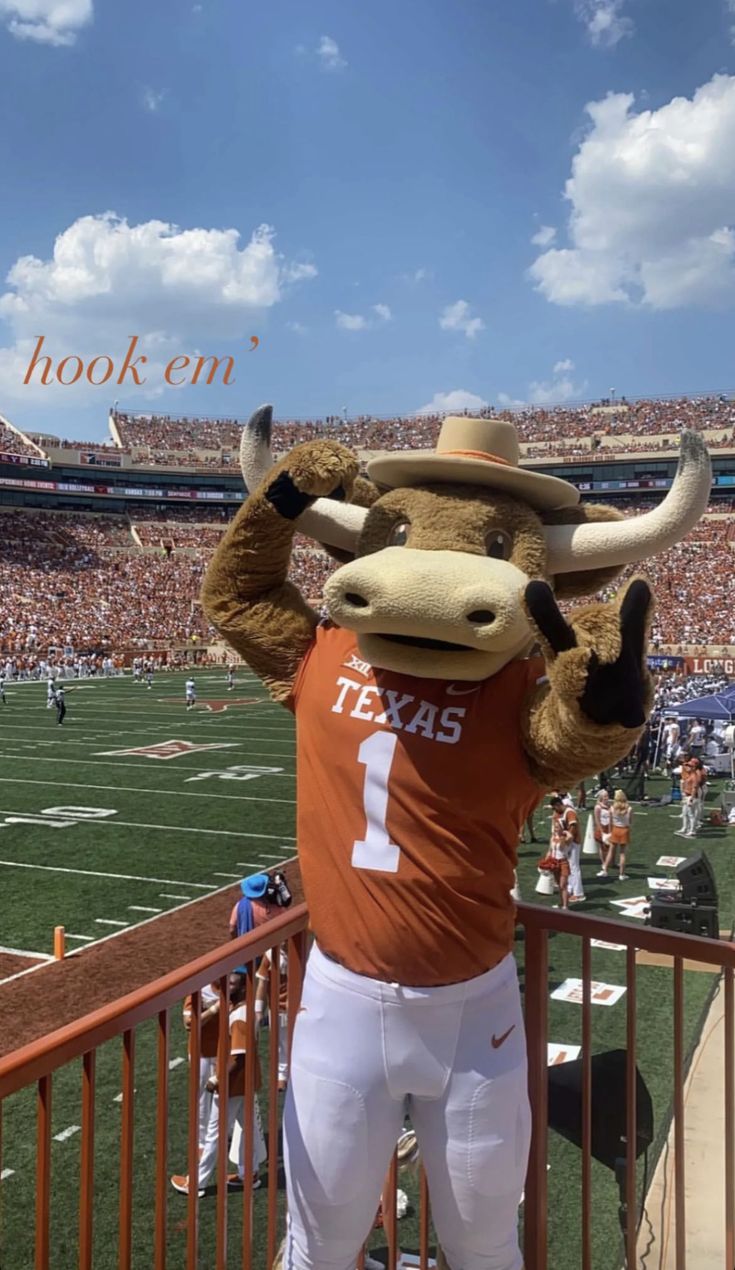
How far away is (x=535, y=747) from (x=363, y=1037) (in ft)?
2.43

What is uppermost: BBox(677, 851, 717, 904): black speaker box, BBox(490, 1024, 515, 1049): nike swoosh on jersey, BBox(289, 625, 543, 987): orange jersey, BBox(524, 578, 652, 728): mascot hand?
BBox(524, 578, 652, 728): mascot hand

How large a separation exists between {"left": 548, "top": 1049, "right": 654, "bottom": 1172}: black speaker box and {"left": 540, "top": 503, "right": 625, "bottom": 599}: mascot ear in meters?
1.58

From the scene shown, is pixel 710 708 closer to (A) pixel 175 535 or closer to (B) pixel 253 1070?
(B) pixel 253 1070

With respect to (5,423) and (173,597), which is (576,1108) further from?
(5,423)

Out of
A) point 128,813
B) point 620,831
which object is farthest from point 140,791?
point 620,831

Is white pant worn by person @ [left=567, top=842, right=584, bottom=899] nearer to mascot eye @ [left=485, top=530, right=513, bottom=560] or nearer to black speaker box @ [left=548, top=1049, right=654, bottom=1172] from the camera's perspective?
black speaker box @ [left=548, top=1049, right=654, bottom=1172]

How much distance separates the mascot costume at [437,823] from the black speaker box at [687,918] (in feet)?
15.1

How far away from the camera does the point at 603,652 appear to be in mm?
1949

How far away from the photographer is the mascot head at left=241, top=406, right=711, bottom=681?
2.10 m

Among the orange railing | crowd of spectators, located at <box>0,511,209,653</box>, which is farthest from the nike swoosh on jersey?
crowd of spectators, located at <box>0,511,209,653</box>

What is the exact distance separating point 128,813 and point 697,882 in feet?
29.5

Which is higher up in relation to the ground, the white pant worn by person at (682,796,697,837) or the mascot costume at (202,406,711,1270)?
the mascot costume at (202,406,711,1270)

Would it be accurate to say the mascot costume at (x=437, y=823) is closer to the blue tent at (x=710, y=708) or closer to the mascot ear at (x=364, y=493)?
the mascot ear at (x=364, y=493)

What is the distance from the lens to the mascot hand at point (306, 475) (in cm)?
243
